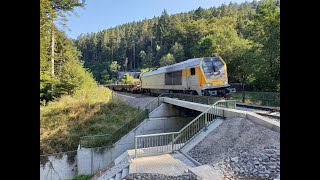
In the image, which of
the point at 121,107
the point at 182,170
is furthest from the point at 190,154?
the point at 121,107

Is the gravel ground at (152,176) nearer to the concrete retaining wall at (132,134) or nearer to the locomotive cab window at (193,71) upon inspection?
the concrete retaining wall at (132,134)

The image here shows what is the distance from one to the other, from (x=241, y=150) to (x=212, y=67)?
28.8 ft

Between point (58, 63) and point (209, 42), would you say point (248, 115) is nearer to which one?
point (58, 63)

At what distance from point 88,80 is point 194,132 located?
14977 mm

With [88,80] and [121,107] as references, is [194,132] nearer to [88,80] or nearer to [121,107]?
[121,107]

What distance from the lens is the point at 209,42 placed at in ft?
104

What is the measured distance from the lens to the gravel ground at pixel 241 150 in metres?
7.39

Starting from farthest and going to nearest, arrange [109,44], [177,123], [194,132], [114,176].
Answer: [109,44]
[177,123]
[194,132]
[114,176]

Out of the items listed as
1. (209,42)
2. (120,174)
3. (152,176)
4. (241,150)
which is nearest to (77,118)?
(120,174)

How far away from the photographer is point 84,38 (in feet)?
287

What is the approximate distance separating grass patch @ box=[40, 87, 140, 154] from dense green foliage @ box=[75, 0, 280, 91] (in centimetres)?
1072

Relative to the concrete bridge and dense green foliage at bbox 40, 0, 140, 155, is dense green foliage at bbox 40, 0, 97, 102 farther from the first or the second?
the concrete bridge

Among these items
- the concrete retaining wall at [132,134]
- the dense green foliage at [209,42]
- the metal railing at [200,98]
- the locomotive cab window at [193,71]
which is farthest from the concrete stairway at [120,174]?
the locomotive cab window at [193,71]
